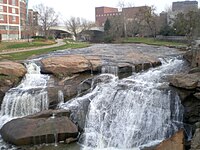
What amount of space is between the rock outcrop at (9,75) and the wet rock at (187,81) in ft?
34.4

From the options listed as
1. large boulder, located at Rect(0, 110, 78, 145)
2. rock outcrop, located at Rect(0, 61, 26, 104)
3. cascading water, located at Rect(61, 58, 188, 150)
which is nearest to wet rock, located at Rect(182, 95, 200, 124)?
cascading water, located at Rect(61, 58, 188, 150)

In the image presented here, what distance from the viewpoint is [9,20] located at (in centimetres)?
6134

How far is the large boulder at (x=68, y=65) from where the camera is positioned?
2027 cm

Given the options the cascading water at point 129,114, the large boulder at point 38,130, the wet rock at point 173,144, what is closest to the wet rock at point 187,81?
the cascading water at point 129,114

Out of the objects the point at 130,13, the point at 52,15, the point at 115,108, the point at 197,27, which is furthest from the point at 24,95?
the point at 130,13

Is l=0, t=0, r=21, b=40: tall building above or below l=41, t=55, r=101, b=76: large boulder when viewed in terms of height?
above

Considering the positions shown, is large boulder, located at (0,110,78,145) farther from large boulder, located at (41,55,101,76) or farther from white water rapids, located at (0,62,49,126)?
large boulder, located at (41,55,101,76)

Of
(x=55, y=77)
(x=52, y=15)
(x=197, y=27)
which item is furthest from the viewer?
(x=52, y=15)

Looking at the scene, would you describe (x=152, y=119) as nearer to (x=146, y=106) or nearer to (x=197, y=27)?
(x=146, y=106)

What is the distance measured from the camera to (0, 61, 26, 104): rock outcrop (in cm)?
1893

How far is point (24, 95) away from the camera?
17594 mm

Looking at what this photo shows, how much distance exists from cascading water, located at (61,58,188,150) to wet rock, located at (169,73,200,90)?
57 cm

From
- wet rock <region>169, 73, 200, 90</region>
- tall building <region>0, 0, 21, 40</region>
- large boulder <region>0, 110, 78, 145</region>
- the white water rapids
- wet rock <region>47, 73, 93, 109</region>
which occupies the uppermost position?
tall building <region>0, 0, 21, 40</region>

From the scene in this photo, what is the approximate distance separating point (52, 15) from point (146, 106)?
6302 cm
